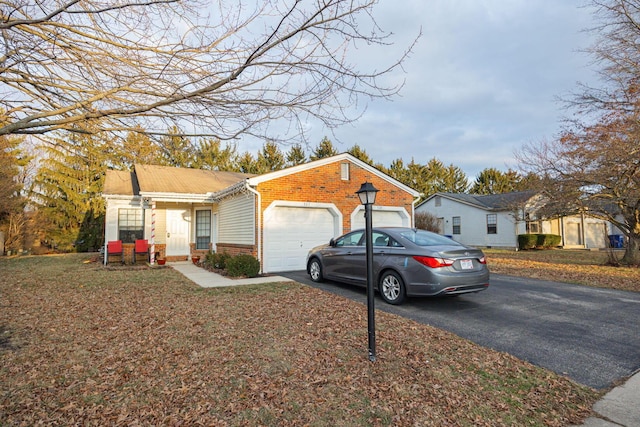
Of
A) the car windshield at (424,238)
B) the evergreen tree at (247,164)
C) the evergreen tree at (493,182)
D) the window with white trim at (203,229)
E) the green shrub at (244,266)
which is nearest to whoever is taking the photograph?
the car windshield at (424,238)

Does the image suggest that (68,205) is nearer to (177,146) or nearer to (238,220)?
(238,220)

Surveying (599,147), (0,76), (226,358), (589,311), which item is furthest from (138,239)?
(599,147)

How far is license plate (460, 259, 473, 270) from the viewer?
607cm

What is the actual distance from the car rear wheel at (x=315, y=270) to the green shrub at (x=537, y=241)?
19312mm

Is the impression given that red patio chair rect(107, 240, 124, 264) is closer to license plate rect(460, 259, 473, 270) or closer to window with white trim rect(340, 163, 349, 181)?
window with white trim rect(340, 163, 349, 181)

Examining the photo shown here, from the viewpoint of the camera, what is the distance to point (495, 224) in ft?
81.4

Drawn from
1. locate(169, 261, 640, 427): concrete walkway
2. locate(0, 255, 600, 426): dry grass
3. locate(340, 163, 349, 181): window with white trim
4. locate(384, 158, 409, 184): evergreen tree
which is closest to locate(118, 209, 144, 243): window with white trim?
locate(340, 163, 349, 181): window with white trim

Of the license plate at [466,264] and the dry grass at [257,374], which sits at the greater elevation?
the license plate at [466,264]

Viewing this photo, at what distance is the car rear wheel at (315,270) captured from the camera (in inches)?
348

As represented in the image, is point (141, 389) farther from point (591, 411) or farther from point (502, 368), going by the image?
point (591, 411)

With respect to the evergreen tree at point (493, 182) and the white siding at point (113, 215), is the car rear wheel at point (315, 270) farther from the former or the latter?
the evergreen tree at point (493, 182)

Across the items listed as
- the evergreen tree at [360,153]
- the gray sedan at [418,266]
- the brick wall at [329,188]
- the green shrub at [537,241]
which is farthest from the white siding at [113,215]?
the green shrub at [537,241]

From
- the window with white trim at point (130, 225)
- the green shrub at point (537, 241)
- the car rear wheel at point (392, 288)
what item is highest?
the window with white trim at point (130, 225)

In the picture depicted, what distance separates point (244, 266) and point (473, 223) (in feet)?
70.5
